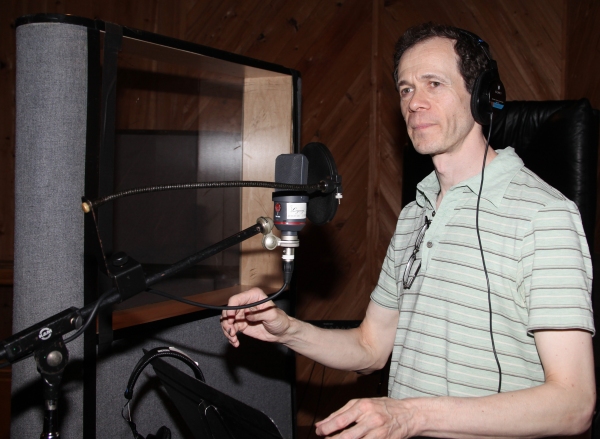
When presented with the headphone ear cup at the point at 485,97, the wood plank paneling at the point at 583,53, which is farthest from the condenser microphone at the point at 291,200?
the wood plank paneling at the point at 583,53

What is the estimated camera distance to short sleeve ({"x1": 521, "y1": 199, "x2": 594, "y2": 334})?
118cm

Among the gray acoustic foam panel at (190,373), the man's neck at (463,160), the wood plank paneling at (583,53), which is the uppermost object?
the wood plank paneling at (583,53)

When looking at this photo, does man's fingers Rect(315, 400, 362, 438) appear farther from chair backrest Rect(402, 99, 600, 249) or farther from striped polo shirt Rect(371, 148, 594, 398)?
chair backrest Rect(402, 99, 600, 249)

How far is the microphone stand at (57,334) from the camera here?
822 millimetres

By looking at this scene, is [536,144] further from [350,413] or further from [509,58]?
[509,58]

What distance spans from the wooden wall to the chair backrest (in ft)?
5.01

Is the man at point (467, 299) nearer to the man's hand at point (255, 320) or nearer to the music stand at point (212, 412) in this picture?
the man's hand at point (255, 320)

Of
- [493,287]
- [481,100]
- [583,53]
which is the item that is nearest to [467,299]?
[493,287]

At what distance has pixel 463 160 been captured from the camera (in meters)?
1.50

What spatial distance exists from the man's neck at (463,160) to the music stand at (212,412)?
34.1 inches

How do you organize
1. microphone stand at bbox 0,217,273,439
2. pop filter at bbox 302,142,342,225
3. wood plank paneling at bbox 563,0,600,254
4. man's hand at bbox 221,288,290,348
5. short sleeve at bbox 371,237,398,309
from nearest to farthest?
microphone stand at bbox 0,217,273,439 < pop filter at bbox 302,142,342,225 < man's hand at bbox 221,288,290,348 < short sleeve at bbox 371,237,398,309 < wood plank paneling at bbox 563,0,600,254

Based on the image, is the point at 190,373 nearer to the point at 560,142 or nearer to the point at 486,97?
the point at 486,97

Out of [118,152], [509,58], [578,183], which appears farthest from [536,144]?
[509,58]

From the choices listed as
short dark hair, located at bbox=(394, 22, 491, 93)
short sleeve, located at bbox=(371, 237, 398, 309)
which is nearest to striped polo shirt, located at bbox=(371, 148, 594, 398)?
short sleeve, located at bbox=(371, 237, 398, 309)
